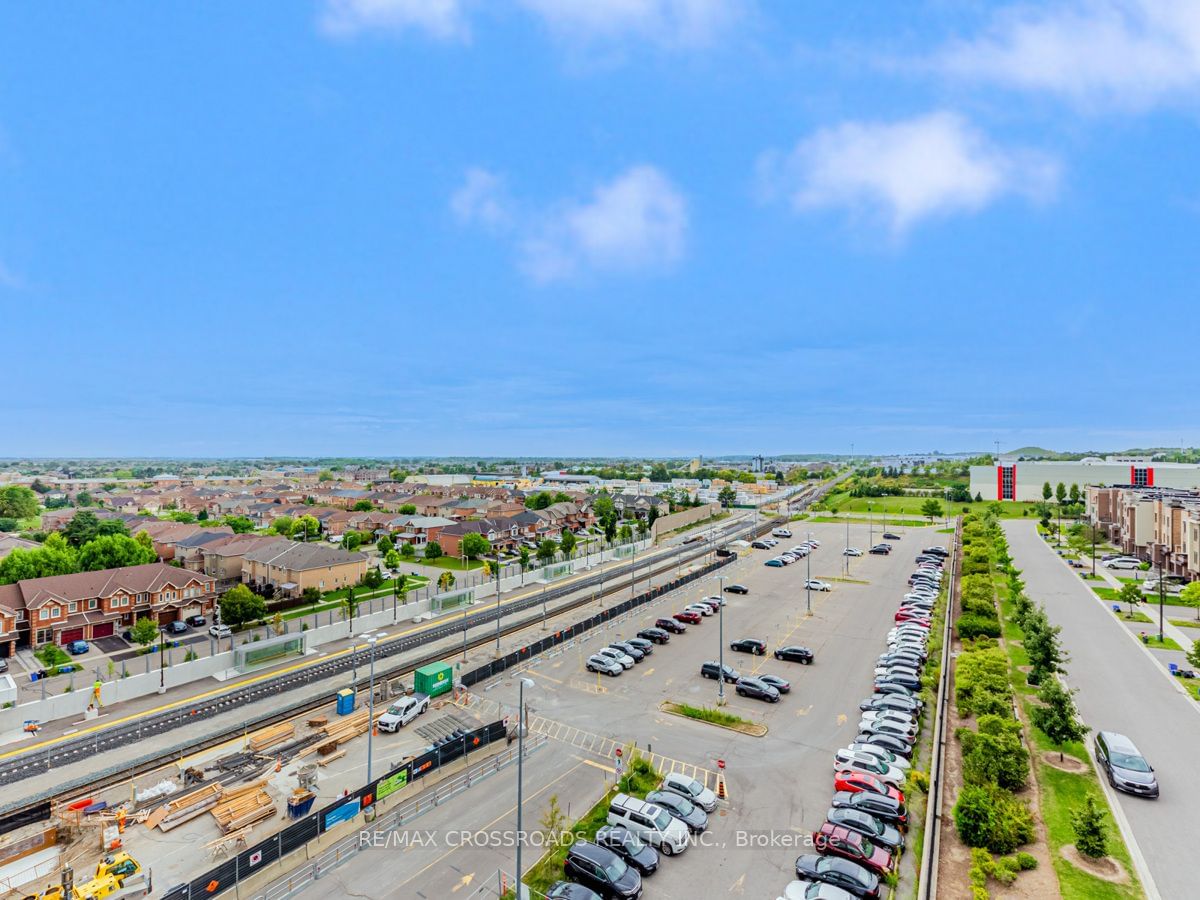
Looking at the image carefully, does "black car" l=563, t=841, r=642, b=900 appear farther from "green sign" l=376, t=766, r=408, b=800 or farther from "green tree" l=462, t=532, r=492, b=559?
"green tree" l=462, t=532, r=492, b=559

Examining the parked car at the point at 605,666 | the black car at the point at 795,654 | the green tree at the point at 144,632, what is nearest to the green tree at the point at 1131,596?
the black car at the point at 795,654

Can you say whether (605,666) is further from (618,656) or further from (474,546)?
(474,546)

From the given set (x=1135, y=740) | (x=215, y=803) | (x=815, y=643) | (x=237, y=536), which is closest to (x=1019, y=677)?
(x=1135, y=740)

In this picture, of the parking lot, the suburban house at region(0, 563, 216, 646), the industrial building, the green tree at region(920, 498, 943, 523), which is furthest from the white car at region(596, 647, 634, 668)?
the industrial building

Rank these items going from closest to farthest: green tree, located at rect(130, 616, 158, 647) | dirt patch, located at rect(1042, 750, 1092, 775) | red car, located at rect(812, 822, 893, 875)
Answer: red car, located at rect(812, 822, 893, 875)
dirt patch, located at rect(1042, 750, 1092, 775)
green tree, located at rect(130, 616, 158, 647)

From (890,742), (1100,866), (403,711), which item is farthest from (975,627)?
(403,711)

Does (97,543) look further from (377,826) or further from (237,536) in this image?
(377,826)
